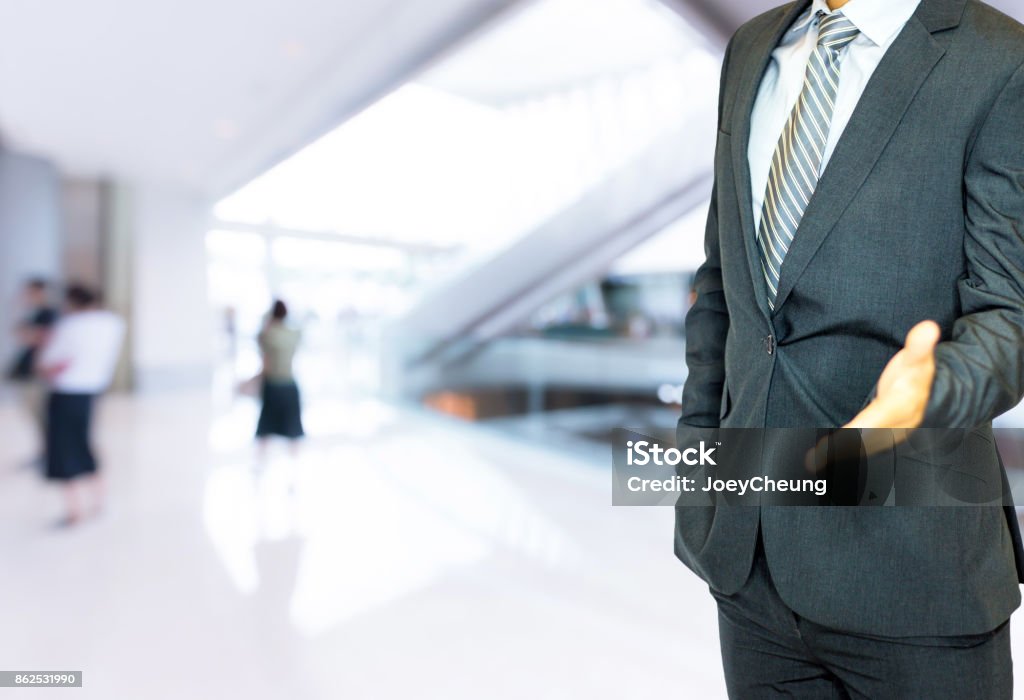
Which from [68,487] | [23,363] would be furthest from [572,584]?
[23,363]

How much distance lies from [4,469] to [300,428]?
2.64 meters

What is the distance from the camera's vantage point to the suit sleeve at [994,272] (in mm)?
559

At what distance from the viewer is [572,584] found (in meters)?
3.18

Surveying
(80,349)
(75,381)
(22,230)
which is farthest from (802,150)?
(22,230)

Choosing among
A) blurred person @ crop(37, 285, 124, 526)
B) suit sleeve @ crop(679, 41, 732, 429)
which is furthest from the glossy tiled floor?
suit sleeve @ crop(679, 41, 732, 429)

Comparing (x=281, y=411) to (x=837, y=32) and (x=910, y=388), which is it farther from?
(x=910, y=388)

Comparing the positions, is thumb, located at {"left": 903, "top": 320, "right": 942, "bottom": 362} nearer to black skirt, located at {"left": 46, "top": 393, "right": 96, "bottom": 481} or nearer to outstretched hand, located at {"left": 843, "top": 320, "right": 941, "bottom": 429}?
outstretched hand, located at {"left": 843, "top": 320, "right": 941, "bottom": 429}

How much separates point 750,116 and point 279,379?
5.04 m

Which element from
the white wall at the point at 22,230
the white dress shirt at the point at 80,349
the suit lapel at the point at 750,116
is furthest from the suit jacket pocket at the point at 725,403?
the white wall at the point at 22,230

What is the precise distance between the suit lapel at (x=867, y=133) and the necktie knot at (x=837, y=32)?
7 centimetres

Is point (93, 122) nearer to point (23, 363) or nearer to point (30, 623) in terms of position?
point (23, 363)

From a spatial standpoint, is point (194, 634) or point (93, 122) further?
point (93, 122)

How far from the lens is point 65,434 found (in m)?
4.30

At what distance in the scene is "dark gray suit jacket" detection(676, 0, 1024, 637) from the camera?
0.70m
